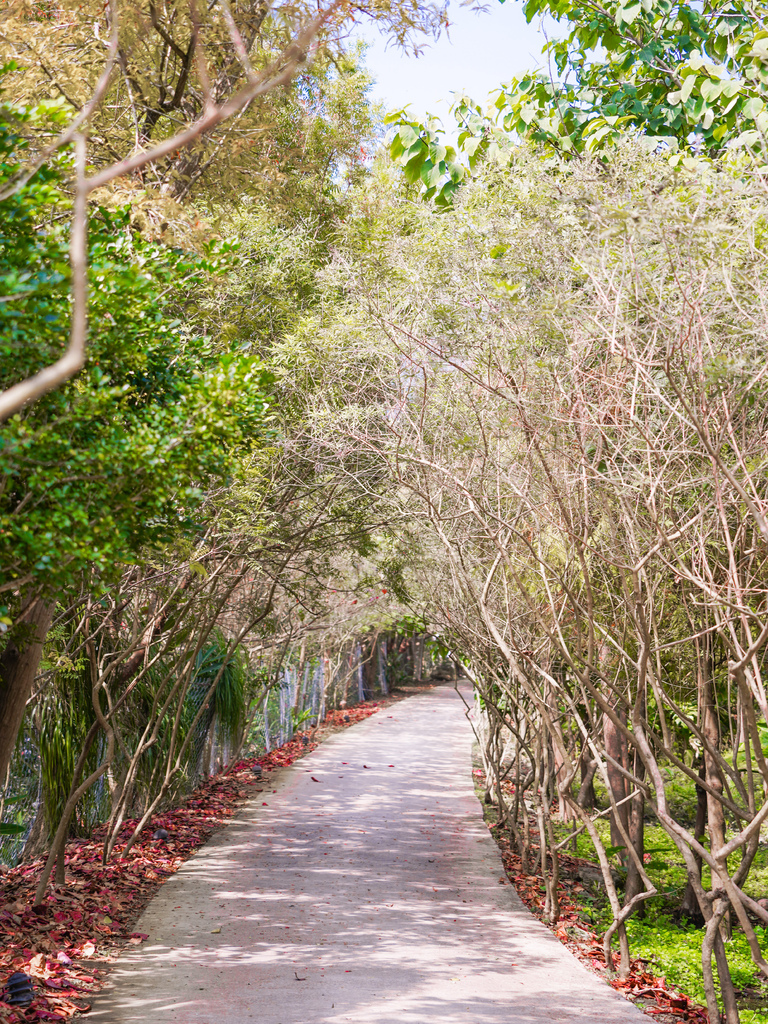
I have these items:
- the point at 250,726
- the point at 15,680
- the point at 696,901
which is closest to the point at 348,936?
the point at 15,680

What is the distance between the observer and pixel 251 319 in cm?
755

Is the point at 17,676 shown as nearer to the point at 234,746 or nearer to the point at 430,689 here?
the point at 234,746

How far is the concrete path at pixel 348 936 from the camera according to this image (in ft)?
15.7

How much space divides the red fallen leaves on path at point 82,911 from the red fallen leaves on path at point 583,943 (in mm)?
3303

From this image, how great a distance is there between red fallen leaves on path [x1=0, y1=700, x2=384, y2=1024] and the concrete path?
196 mm

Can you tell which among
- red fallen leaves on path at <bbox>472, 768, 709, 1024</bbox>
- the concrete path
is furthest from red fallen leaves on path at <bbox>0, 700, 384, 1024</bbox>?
red fallen leaves on path at <bbox>472, 768, 709, 1024</bbox>

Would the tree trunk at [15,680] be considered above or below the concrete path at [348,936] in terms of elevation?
above

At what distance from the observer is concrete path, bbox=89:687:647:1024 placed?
4781 mm

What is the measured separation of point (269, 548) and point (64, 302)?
5.74 metres

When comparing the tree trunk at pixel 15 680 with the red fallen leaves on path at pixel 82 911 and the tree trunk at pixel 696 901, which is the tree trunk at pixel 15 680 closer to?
the red fallen leaves on path at pixel 82 911

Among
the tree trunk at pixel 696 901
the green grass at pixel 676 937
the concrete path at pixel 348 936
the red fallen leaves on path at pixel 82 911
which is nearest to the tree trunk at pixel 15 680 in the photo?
the red fallen leaves on path at pixel 82 911

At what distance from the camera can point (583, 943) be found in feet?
22.5

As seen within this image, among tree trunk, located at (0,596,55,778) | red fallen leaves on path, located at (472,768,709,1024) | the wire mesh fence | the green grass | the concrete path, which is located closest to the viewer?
the concrete path

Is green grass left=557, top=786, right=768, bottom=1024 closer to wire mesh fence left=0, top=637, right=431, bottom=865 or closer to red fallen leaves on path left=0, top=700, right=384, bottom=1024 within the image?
red fallen leaves on path left=0, top=700, right=384, bottom=1024
